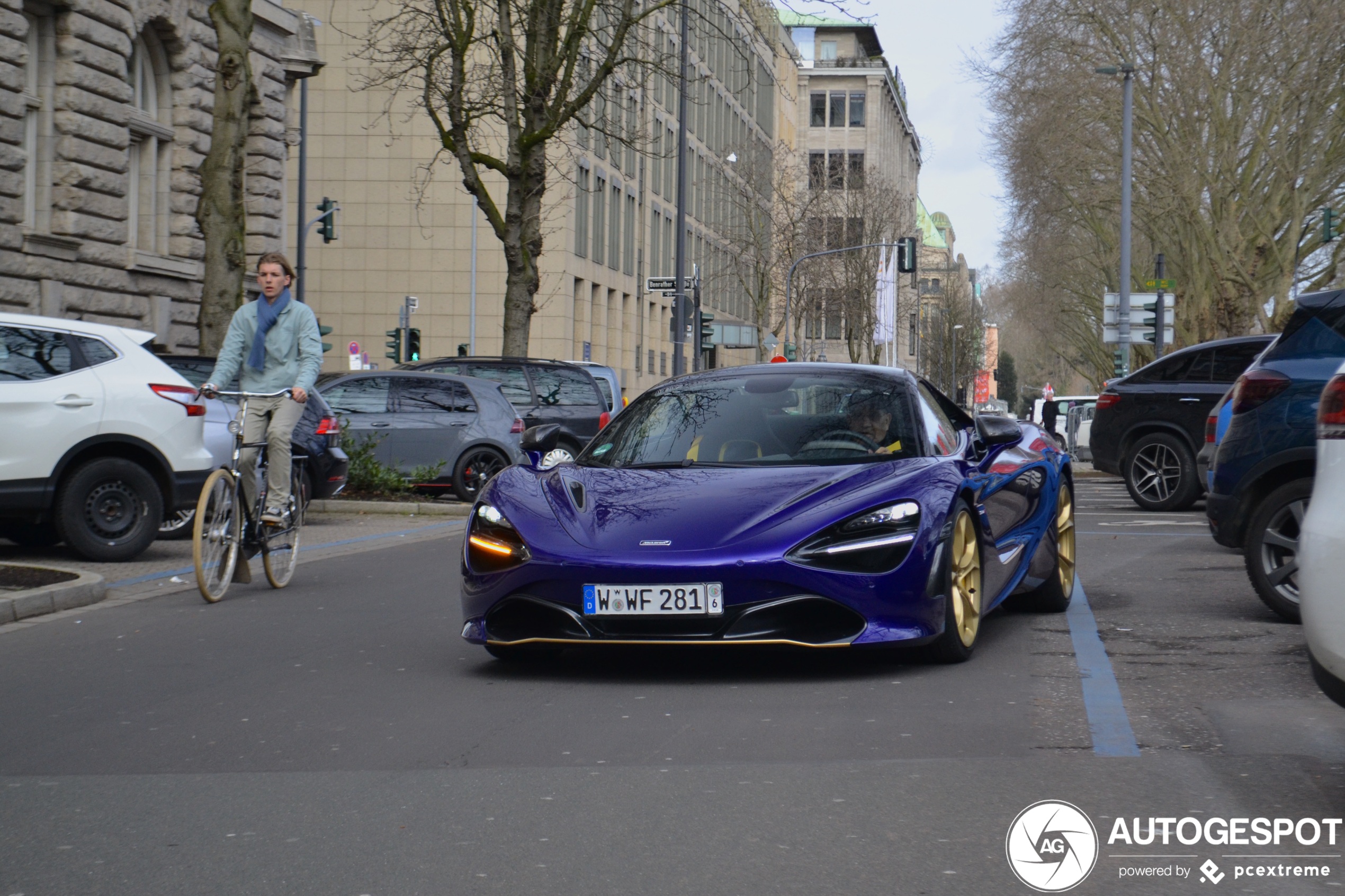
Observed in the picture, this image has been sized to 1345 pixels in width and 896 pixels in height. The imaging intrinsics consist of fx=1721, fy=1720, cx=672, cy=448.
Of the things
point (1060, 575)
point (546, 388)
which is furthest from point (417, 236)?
point (1060, 575)

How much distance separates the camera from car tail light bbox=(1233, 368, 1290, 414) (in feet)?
28.7

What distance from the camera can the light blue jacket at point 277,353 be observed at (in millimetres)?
10023

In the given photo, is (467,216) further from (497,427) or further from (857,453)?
(857,453)

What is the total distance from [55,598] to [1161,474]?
12.7m

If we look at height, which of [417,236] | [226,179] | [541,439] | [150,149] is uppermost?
[417,236]

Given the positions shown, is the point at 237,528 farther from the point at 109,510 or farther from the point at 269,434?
the point at 109,510

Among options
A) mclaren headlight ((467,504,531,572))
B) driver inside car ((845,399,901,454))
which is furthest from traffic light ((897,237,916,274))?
mclaren headlight ((467,504,531,572))

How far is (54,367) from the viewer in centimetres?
1140

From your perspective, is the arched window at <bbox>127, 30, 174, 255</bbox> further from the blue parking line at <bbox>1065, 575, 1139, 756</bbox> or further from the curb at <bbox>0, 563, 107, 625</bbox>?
the blue parking line at <bbox>1065, 575, 1139, 756</bbox>

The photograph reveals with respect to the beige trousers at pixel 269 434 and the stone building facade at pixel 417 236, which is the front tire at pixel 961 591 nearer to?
the beige trousers at pixel 269 434

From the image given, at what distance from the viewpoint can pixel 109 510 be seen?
11.7 meters

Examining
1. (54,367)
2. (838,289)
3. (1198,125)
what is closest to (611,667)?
(54,367)

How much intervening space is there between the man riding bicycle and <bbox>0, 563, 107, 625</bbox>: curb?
1007mm

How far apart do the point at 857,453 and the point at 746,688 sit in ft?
4.44
